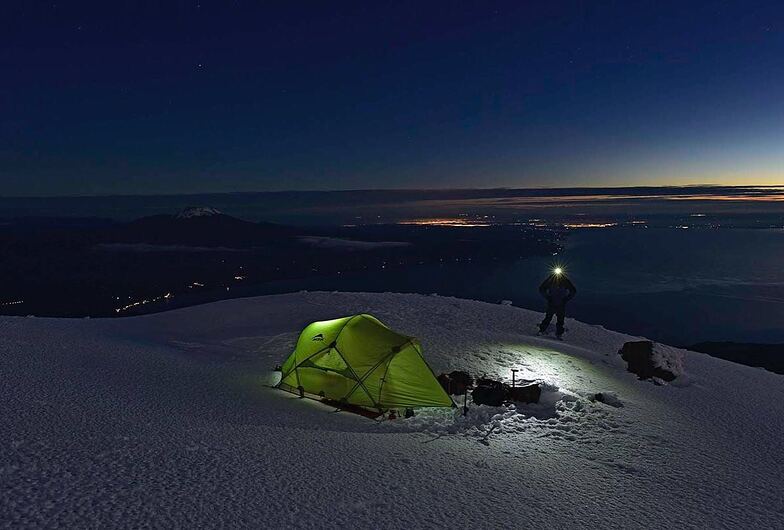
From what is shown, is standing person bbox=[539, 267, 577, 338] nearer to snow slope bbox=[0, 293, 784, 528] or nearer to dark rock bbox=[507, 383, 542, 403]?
snow slope bbox=[0, 293, 784, 528]

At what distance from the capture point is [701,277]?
154250mm

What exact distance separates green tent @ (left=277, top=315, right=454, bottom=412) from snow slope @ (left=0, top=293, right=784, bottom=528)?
0.65 meters

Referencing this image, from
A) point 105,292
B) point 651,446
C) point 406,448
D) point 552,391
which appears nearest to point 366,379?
point 406,448

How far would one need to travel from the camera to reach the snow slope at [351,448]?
6109 millimetres

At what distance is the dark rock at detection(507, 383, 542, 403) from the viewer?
11742 millimetres

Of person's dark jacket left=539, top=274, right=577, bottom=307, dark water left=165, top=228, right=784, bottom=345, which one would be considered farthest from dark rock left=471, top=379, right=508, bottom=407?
dark water left=165, top=228, right=784, bottom=345

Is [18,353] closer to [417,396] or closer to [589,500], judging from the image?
[417,396]

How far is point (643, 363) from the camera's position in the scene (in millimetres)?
16031

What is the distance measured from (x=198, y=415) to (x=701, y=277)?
183 meters

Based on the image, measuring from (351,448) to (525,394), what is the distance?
5.42 m

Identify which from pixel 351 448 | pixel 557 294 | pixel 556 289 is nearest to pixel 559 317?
pixel 557 294

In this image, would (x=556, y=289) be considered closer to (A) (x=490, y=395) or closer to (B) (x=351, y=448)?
(A) (x=490, y=395)

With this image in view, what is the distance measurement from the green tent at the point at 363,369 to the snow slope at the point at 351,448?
2.14 ft

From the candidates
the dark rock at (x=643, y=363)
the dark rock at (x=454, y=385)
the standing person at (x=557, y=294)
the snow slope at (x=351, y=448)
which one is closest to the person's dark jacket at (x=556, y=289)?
the standing person at (x=557, y=294)
